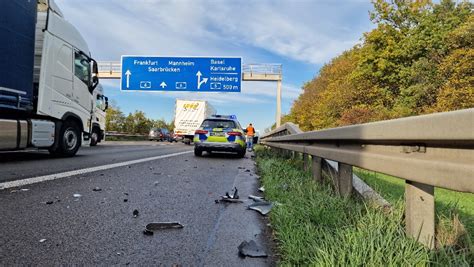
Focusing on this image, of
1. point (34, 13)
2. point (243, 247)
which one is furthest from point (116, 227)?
point (34, 13)

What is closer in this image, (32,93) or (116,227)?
(116,227)

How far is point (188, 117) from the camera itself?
31.8 metres

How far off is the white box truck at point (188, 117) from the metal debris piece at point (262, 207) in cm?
2725

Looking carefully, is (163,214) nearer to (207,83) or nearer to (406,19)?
(207,83)

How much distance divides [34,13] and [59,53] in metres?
1.08

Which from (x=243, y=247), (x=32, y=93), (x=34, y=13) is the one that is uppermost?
(x=34, y=13)

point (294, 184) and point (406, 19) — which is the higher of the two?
point (406, 19)

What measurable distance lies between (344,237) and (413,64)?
29781 millimetres

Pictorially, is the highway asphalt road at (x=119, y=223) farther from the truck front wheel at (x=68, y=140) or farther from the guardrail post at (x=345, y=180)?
the truck front wheel at (x=68, y=140)

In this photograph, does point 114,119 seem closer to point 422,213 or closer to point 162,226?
point 162,226

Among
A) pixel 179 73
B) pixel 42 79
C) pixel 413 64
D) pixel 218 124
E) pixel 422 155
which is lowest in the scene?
pixel 422 155

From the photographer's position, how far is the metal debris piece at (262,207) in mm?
4005

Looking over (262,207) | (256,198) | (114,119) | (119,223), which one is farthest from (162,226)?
(114,119)

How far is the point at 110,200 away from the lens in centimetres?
429
